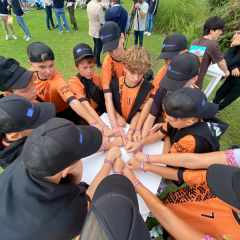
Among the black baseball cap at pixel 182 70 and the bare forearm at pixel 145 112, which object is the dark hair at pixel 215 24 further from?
the bare forearm at pixel 145 112

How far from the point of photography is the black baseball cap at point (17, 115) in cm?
107

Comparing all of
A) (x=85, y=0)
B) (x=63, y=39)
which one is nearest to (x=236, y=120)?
(x=63, y=39)

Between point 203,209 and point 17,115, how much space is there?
1.63 meters

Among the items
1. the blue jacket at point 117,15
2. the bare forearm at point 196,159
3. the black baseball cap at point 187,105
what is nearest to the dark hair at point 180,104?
the black baseball cap at point 187,105

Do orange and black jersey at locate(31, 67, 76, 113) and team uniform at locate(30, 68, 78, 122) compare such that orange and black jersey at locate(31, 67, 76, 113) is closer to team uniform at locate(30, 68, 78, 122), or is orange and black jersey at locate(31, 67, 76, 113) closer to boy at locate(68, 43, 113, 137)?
team uniform at locate(30, 68, 78, 122)

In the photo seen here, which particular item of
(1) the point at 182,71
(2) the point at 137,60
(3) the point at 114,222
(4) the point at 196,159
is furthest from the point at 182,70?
(3) the point at 114,222

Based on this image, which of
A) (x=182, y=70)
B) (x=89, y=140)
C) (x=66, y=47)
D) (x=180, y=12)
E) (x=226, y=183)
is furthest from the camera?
(x=180, y=12)

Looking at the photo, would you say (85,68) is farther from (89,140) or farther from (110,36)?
(89,140)

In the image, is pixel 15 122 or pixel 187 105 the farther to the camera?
pixel 187 105

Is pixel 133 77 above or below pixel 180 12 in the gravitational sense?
below

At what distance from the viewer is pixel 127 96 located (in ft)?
6.75

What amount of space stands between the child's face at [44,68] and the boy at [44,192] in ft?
4.46

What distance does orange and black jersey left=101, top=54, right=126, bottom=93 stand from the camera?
90.4 inches

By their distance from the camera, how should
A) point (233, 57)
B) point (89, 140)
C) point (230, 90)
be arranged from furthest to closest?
point (230, 90), point (233, 57), point (89, 140)
